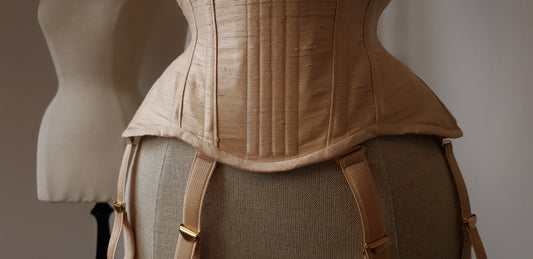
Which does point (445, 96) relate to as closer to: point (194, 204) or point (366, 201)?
point (366, 201)

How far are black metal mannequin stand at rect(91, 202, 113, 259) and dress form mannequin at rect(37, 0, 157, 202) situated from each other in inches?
9.1

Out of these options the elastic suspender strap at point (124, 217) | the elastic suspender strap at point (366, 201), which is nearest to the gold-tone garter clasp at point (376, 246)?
the elastic suspender strap at point (366, 201)

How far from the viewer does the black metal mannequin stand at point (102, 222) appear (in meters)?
1.54

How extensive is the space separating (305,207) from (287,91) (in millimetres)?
167

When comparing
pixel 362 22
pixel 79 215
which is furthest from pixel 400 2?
pixel 79 215

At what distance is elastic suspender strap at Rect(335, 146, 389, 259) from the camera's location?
0.66m

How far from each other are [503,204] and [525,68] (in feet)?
1.04

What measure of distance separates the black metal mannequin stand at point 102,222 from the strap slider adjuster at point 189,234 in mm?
940

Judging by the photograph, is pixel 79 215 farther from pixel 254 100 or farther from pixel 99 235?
pixel 254 100

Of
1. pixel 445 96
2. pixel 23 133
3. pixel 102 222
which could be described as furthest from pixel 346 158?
pixel 23 133

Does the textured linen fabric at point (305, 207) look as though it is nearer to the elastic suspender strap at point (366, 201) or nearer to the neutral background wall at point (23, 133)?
the elastic suspender strap at point (366, 201)

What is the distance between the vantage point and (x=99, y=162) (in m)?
1.33

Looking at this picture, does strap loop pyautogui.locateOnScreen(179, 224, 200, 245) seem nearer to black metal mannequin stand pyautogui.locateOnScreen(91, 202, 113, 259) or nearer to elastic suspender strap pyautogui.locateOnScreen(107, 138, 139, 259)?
elastic suspender strap pyautogui.locateOnScreen(107, 138, 139, 259)

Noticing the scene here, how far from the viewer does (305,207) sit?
26.3 inches
